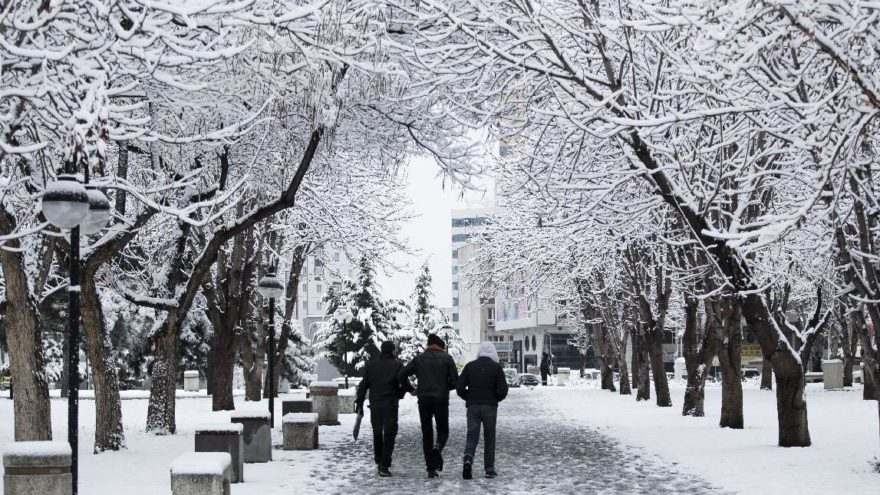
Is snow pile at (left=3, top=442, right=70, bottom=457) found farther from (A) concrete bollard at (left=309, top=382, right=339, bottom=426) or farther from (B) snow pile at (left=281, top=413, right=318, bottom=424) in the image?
(A) concrete bollard at (left=309, top=382, right=339, bottom=426)

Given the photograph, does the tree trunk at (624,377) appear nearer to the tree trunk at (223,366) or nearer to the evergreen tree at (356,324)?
the tree trunk at (223,366)

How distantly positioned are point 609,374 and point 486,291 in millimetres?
8258

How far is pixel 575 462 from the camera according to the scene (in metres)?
17.6

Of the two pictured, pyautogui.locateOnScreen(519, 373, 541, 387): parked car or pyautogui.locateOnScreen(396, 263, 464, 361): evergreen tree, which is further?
pyautogui.locateOnScreen(396, 263, 464, 361): evergreen tree

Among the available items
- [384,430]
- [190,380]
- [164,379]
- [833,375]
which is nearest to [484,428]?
[384,430]

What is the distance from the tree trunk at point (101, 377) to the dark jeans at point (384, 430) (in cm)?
476

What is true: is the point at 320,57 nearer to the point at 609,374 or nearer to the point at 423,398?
the point at 423,398

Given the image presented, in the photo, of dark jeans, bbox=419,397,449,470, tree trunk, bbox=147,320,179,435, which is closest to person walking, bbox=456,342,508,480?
dark jeans, bbox=419,397,449,470

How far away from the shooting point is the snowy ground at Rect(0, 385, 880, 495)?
14172 millimetres

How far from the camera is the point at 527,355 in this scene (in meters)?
142

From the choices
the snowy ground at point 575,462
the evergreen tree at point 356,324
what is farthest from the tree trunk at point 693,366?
the evergreen tree at point 356,324

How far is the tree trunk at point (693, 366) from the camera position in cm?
2828

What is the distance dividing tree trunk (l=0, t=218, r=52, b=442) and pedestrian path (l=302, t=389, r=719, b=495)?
3578 millimetres

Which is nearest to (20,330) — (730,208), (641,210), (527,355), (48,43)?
(48,43)
